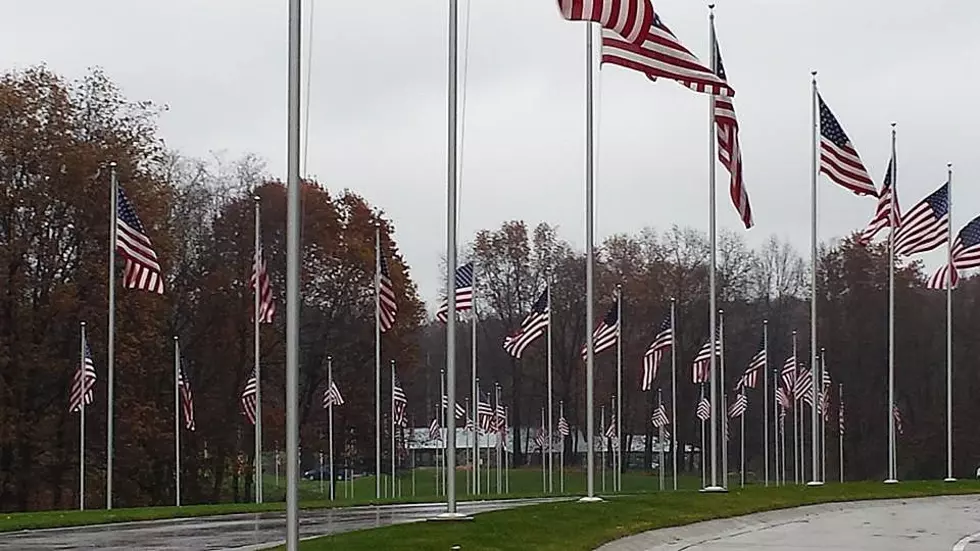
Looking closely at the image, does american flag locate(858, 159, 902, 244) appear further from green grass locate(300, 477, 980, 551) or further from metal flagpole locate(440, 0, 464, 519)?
metal flagpole locate(440, 0, 464, 519)

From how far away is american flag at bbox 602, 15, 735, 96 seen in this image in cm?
2023

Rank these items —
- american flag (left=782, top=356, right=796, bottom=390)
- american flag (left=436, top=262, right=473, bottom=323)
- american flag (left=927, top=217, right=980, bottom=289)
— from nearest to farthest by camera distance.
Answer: american flag (left=927, top=217, right=980, bottom=289) < american flag (left=436, top=262, right=473, bottom=323) < american flag (left=782, top=356, right=796, bottom=390)

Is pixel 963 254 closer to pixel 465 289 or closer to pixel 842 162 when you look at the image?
pixel 842 162

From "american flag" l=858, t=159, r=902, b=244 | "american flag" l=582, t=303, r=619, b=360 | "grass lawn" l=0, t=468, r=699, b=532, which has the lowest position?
"grass lawn" l=0, t=468, r=699, b=532

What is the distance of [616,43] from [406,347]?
4388cm

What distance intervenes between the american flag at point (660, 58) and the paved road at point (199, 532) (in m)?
8.57

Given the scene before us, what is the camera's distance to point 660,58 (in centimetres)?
2030

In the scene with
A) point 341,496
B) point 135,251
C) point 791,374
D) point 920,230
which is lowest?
point 341,496

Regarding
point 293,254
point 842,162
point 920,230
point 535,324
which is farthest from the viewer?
point 535,324

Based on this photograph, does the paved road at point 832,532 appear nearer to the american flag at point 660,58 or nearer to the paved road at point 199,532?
the paved road at point 199,532

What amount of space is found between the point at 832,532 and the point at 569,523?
16.2 ft

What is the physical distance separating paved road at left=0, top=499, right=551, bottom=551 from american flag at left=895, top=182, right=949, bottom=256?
42.9 feet

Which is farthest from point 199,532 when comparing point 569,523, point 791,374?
point 791,374

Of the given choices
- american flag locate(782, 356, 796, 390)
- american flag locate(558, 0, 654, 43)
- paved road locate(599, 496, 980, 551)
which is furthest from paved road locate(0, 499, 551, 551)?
american flag locate(782, 356, 796, 390)
